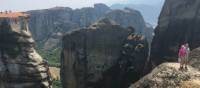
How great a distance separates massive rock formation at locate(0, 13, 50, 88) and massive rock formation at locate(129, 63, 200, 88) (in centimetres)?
5969

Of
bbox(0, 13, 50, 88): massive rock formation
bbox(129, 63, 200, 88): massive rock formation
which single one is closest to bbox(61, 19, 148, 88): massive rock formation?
bbox(0, 13, 50, 88): massive rock formation

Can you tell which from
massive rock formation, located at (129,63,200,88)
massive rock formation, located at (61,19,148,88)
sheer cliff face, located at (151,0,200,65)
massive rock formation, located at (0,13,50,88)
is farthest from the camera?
massive rock formation, located at (61,19,148,88)

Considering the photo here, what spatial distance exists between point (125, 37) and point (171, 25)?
10.8m

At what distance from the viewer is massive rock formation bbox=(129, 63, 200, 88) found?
39.8m

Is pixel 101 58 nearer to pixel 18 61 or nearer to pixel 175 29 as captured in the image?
pixel 175 29

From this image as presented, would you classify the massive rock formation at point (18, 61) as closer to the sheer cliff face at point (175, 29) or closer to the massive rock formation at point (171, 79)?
the sheer cliff face at point (175, 29)

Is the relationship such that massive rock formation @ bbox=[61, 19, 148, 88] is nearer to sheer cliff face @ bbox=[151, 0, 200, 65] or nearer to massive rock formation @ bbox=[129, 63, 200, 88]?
sheer cliff face @ bbox=[151, 0, 200, 65]

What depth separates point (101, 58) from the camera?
102 meters

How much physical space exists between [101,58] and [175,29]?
53.9 feet

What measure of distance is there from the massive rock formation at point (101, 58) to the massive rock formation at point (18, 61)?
20.2 ft

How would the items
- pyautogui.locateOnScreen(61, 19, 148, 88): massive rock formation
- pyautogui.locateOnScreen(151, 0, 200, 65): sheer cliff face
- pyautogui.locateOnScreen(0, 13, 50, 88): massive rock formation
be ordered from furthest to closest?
pyautogui.locateOnScreen(61, 19, 148, 88): massive rock formation
pyautogui.locateOnScreen(0, 13, 50, 88): massive rock formation
pyautogui.locateOnScreen(151, 0, 200, 65): sheer cliff face

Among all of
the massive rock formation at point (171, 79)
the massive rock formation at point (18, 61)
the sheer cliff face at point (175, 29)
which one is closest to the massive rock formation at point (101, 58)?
the sheer cliff face at point (175, 29)

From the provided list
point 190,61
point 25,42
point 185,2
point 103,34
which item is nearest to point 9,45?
point 25,42

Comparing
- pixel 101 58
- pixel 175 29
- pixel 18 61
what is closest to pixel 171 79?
pixel 175 29
